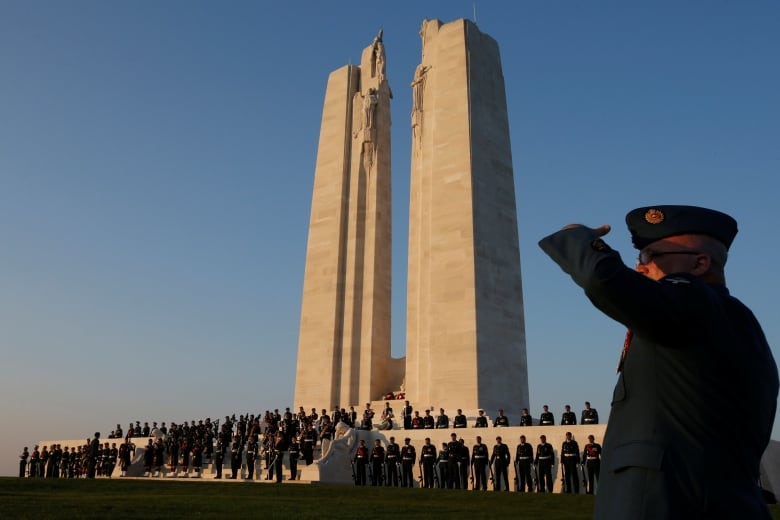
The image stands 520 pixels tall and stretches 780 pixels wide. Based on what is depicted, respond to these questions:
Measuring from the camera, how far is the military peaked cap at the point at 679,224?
2066 millimetres

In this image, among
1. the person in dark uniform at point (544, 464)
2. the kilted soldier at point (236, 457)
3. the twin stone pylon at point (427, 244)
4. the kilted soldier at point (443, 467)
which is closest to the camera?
the person in dark uniform at point (544, 464)

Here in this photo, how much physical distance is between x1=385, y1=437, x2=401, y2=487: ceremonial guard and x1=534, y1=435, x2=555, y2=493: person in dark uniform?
3658 mm

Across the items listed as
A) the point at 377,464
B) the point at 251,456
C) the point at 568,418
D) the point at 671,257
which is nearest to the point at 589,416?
the point at 568,418

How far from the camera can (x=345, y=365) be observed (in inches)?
1258

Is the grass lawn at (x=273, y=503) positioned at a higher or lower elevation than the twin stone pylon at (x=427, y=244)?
lower

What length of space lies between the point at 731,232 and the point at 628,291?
1.80 feet

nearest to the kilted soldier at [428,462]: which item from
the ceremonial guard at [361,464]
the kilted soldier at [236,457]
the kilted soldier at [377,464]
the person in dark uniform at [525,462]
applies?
the kilted soldier at [377,464]

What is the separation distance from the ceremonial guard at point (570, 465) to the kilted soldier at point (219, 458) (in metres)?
10.5

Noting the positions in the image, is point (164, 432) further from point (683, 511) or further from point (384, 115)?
point (683, 511)

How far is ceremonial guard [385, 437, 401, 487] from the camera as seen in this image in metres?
18.6

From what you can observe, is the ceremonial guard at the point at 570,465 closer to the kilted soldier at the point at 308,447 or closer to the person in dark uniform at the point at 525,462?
the person in dark uniform at the point at 525,462

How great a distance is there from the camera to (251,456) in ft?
68.3

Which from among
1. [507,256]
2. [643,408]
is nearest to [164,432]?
[507,256]

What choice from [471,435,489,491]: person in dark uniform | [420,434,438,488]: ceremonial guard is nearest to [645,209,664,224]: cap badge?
[471,435,489,491]: person in dark uniform
